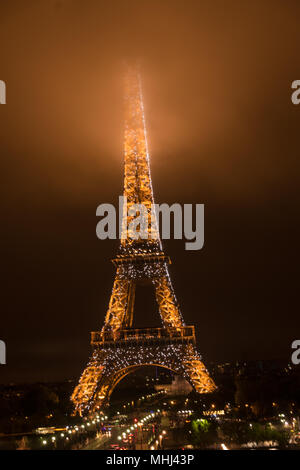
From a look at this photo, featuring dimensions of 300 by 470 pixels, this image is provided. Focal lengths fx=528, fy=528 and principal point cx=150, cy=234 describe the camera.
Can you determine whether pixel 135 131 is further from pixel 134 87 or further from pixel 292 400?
pixel 292 400

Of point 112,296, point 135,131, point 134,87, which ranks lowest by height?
point 112,296

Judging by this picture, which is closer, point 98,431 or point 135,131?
point 98,431

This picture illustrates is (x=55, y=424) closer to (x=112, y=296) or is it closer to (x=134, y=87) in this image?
(x=112, y=296)
